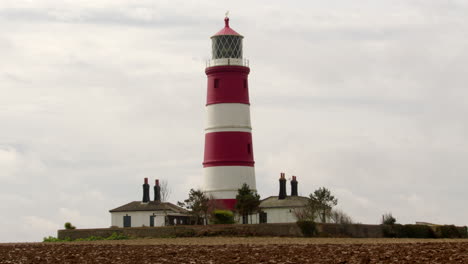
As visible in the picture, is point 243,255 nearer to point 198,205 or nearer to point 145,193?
point 198,205

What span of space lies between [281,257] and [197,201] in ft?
129

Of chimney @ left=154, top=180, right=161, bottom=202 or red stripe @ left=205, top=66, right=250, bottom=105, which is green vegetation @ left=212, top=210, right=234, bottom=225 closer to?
red stripe @ left=205, top=66, right=250, bottom=105

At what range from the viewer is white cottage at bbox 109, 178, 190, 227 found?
270 feet

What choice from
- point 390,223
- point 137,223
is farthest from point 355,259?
point 137,223

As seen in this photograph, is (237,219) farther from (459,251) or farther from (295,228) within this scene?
(459,251)

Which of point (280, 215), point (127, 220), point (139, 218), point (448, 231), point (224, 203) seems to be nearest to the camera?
point (448, 231)

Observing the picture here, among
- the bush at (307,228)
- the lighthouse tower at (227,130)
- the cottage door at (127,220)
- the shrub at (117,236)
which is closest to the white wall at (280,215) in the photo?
the lighthouse tower at (227,130)

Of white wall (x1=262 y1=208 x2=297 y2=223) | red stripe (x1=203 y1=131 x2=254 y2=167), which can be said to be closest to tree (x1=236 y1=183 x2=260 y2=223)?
red stripe (x1=203 y1=131 x2=254 y2=167)

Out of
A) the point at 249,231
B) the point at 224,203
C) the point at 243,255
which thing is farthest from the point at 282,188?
the point at 243,255

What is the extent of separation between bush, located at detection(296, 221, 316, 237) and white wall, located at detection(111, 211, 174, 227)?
2249cm

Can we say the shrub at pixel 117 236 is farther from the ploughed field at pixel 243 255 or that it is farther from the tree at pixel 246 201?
the ploughed field at pixel 243 255

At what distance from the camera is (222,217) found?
69.4m

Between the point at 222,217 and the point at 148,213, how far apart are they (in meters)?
15.5

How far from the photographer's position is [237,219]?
A: 74500mm
